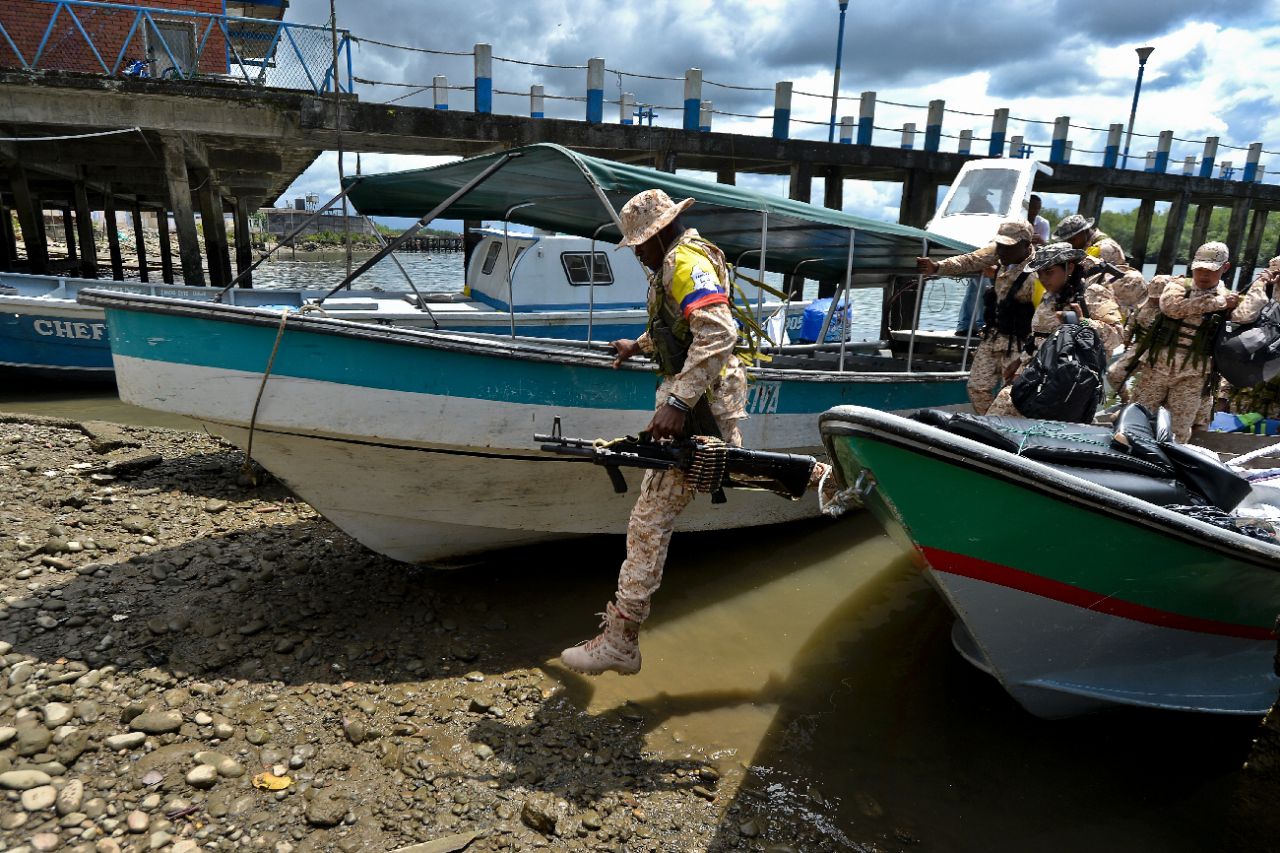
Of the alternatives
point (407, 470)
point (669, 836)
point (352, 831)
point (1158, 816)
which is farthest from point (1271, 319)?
point (352, 831)

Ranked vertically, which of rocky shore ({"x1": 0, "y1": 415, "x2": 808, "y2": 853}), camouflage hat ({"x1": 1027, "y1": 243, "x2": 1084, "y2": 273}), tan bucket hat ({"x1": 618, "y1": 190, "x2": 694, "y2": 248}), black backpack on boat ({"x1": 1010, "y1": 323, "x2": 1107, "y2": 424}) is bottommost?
rocky shore ({"x1": 0, "y1": 415, "x2": 808, "y2": 853})

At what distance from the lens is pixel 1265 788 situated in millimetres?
3354

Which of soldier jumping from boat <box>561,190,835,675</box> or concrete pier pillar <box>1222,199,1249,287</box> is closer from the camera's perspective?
soldier jumping from boat <box>561,190,835,675</box>

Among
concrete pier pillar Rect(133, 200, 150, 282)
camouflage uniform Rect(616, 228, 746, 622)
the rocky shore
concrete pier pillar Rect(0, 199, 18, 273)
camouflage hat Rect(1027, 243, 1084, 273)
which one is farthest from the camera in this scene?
concrete pier pillar Rect(133, 200, 150, 282)


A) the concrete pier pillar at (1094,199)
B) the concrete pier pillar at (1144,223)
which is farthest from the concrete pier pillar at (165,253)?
the concrete pier pillar at (1144,223)

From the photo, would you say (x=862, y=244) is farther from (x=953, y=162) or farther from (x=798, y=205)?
(x=953, y=162)

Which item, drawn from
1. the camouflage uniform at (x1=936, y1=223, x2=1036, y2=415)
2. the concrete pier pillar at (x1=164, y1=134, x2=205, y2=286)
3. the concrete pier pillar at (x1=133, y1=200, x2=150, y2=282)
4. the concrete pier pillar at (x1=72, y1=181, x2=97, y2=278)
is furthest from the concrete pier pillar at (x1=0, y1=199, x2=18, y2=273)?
the camouflage uniform at (x1=936, y1=223, x2=1036, y2=415)

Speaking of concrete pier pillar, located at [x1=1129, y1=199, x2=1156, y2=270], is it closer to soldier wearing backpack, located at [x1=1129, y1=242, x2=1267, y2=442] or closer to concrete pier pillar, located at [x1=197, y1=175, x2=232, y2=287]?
soldier wearing backpack, located at [x1=1129, y1=242, x2=1267, y2=442]

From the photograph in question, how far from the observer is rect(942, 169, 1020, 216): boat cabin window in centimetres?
1056

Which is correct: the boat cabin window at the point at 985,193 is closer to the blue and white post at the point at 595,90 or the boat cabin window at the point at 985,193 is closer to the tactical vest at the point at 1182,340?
the tactical vest at the point at 1182,340

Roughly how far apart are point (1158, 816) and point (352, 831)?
3.24 meters

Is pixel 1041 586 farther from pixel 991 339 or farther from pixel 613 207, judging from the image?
pixel 613 207

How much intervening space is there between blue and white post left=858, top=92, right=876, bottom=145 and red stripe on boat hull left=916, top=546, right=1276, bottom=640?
57.3ft

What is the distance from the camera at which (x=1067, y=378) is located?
405 cm
